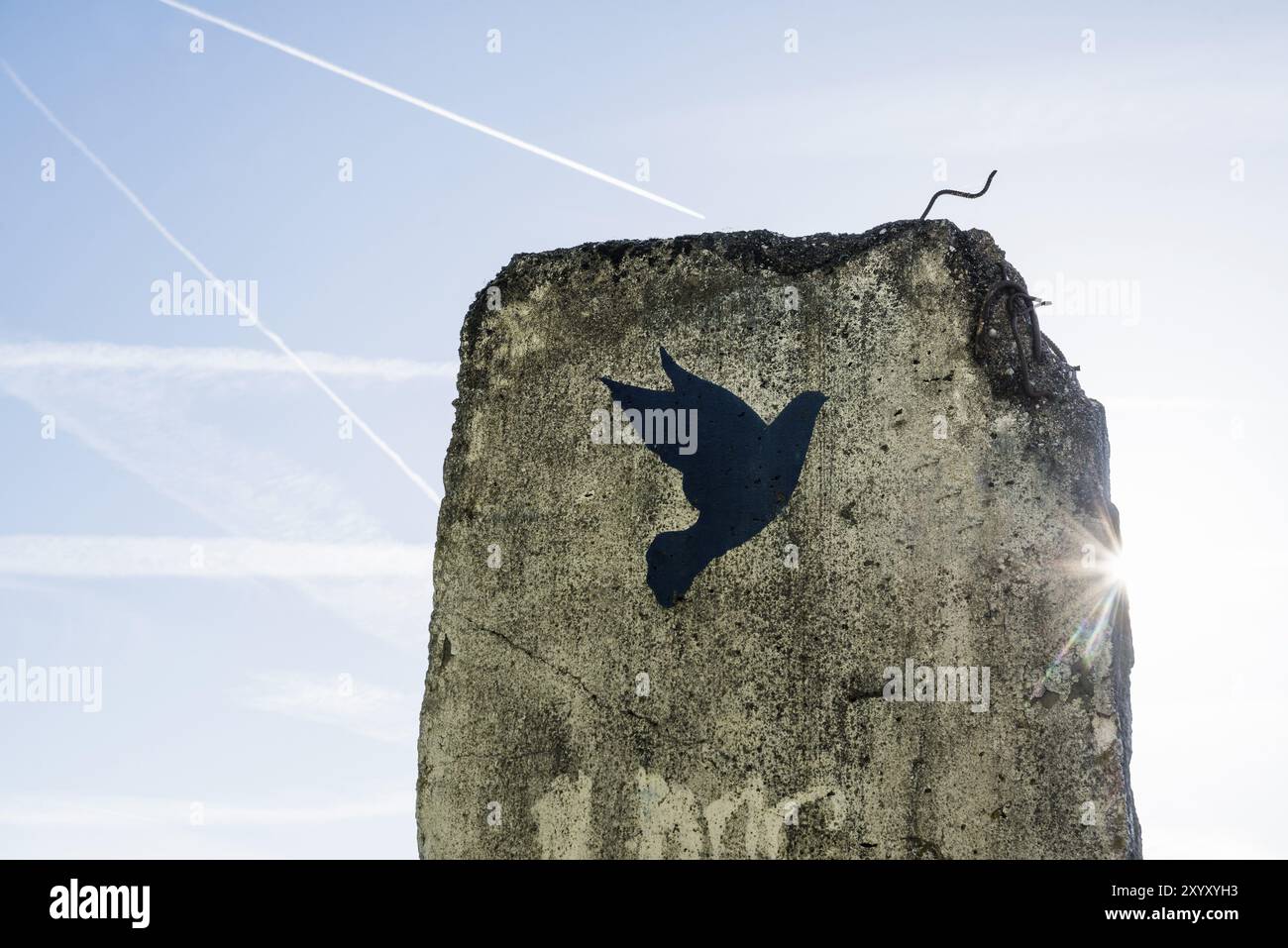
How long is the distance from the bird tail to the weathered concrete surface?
3 centimetres

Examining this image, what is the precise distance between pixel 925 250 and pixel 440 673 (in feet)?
4.81

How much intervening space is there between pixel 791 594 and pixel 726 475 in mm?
315

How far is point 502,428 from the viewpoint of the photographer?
373 centimetres

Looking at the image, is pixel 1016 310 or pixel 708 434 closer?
pixel 1016 310

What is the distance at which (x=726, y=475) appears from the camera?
3.49 metres

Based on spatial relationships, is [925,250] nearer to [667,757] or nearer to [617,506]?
[617,506]

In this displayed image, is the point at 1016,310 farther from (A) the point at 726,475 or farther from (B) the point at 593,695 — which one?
(B) the point at 593,695

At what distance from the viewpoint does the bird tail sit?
345 centimetres

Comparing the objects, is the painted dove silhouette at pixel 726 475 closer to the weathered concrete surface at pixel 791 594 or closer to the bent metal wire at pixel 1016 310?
the weathered concrete surface at pixel 791 594

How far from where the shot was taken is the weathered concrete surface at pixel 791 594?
318 cm

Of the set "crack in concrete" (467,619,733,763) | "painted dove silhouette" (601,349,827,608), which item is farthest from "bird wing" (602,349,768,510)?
"crack in concrete" (467,619,733,763)

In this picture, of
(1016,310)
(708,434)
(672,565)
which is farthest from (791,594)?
(1016,310)

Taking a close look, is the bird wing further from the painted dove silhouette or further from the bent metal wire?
the bent metal wire
